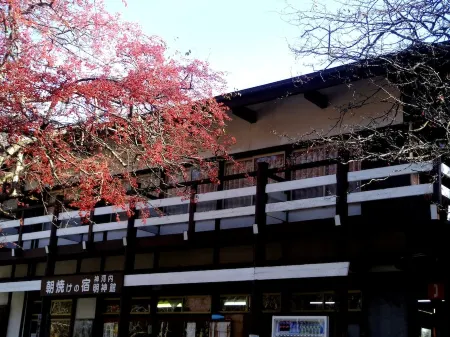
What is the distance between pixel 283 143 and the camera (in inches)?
607

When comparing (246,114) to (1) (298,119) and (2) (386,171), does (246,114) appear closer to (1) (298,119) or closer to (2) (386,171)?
(1) (298,119)

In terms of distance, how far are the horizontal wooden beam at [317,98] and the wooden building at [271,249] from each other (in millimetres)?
35

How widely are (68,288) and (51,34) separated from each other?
6795mm

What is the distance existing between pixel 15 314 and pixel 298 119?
11.9 m

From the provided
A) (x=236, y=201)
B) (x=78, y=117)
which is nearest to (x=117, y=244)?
(x=236, y=201)

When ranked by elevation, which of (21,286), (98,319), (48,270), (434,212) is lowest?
(98,319)

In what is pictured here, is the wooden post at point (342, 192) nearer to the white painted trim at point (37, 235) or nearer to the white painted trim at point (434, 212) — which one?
the white painted trim at point (434, 212)

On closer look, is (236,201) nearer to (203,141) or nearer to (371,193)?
(203,141)

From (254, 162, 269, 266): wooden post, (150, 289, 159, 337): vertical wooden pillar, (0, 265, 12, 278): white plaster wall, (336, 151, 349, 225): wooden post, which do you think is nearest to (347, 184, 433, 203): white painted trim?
(336, 151, 349, 225): wooden post

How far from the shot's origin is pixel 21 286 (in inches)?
691

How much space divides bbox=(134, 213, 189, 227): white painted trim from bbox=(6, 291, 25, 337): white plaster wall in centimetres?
744

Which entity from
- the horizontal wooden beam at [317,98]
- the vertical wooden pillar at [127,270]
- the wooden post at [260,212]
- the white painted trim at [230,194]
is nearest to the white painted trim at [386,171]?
the wooden post at [260,212]

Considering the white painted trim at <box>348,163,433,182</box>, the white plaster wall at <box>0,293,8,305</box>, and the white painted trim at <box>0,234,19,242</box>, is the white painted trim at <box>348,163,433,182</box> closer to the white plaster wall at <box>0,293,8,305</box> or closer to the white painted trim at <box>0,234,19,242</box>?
the white painted trim at <box>0,234,19,242</box>

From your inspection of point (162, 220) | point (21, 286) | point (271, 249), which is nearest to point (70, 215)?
point (21, 286)
